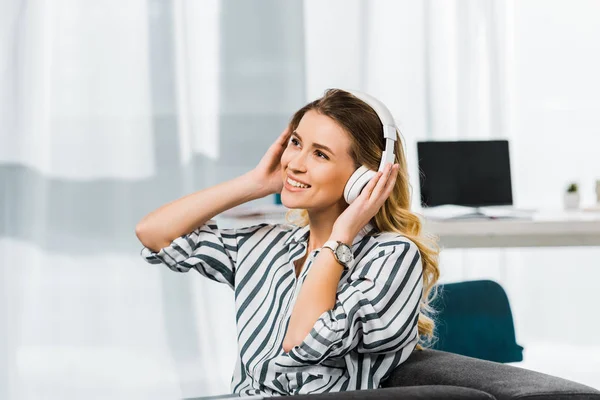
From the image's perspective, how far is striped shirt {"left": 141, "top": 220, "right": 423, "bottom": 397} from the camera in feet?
4.81

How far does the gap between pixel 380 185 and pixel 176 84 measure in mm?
2136

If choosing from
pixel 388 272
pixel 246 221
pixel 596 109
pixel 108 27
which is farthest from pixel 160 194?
pixel 388 272

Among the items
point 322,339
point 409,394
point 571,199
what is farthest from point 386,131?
point 571,199

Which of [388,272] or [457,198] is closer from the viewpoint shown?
[388,272]

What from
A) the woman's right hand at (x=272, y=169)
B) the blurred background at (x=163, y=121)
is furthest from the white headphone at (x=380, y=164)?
the blurred background at (x=163, y=121)

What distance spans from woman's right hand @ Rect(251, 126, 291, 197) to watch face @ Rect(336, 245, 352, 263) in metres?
0.30

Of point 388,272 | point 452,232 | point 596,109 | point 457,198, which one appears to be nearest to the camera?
point 388,272

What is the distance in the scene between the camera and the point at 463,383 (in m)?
1.40

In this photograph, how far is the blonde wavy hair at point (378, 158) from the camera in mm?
1607

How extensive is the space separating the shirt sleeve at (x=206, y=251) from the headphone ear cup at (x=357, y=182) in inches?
10.8

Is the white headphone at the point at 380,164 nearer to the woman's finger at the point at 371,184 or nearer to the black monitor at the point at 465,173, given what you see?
the woman's finger at the point at 371,184

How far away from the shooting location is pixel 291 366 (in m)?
1.50

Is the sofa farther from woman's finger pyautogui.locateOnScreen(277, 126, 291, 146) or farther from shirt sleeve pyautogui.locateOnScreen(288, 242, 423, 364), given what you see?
woman's finger pyautogui.locateOnScreen(277, 126, 291, 146)

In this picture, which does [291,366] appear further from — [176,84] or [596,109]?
[596,109]
